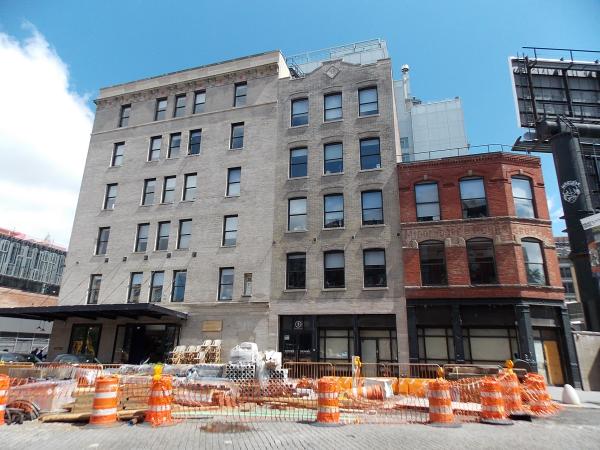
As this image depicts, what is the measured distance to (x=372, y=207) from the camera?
25.0 metres

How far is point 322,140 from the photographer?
2719cm

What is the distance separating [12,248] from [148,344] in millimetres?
53948

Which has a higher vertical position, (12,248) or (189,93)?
(189,93)

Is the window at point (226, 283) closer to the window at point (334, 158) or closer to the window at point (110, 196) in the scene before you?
the window at point (334, 158)

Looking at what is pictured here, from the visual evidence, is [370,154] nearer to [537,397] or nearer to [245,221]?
[245,221]

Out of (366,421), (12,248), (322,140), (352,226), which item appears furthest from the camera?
(12,248)

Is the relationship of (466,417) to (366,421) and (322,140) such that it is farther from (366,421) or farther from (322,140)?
(322,140)

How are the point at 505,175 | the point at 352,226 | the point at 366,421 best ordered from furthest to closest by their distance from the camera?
the point at 352,226 < the point at 505,175 < the point at 366,421

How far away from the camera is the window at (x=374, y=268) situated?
77.0 feet

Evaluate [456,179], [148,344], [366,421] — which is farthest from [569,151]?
[148,344]

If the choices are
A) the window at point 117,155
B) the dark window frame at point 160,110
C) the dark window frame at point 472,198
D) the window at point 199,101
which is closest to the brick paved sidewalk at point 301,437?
the dark window frame at point 472,198

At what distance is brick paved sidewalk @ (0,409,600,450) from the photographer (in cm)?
795

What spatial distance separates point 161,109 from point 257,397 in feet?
87.4

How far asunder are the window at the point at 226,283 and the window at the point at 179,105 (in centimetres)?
1413
